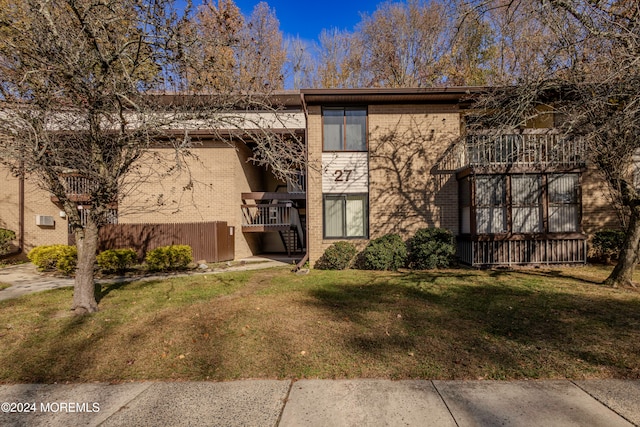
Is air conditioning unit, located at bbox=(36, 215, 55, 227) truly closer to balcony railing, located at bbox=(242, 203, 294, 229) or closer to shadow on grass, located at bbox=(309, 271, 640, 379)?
balcony railing, located at bbox=(242, 203, 294, 229)

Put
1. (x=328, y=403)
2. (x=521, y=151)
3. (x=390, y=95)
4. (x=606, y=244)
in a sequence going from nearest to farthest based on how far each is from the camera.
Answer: (x=328, y=403) → (x=521, y=151) → (x=606, y=244) → (x=390, y=95)

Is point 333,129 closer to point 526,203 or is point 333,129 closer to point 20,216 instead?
point 526,203

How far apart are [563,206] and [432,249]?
441cm

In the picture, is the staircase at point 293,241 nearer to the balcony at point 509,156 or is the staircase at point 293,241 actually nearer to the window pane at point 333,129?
the window pane at point 333,129

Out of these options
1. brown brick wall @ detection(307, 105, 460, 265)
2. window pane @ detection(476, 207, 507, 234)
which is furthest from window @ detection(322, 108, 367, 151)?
window pane @ detection(476, 207, 507, 234)

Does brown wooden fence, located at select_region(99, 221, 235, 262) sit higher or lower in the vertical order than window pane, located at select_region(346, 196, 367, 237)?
lower

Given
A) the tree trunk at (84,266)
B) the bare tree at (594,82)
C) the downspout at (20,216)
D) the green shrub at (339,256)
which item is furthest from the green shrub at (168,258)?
the bare tree at (594,82)

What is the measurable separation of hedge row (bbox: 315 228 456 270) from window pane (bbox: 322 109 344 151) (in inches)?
133

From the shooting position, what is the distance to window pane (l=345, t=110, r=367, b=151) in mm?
11586

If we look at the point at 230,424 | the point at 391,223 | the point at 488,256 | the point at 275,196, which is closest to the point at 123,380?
the point at 230,424

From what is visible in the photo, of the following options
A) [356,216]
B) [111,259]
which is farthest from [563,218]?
[111,259]

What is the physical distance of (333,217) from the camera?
37.6ft

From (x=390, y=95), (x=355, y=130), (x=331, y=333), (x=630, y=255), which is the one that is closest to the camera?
(x=331, y=333)

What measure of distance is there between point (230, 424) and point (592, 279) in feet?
31.5
